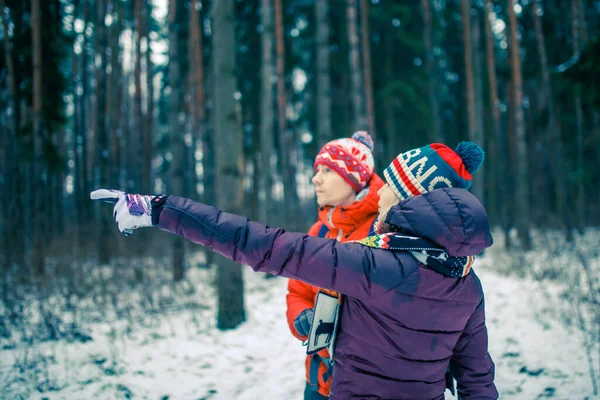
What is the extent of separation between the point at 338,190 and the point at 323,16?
278 inches

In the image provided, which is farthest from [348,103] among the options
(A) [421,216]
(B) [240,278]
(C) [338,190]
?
(A) [421,216]

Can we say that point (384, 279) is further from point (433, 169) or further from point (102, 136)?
point (102, 136)

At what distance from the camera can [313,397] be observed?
203 centimetres

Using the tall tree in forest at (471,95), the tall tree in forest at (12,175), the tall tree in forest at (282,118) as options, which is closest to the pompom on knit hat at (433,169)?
the tall tree in forest at (12,175)

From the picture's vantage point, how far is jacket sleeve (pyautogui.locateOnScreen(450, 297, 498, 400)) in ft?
4.80

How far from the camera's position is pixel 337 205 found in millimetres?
2189

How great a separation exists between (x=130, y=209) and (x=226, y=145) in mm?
4086

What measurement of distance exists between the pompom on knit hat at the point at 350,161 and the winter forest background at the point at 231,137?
256cm

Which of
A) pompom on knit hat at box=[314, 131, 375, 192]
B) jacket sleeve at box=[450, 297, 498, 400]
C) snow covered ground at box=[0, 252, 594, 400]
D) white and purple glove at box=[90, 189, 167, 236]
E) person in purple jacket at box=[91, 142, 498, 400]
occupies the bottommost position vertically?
snow covered ground at box=[0, 252, 594, 400]

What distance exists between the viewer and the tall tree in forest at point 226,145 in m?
5.10

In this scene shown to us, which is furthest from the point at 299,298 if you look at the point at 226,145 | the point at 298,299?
the point at 226,145

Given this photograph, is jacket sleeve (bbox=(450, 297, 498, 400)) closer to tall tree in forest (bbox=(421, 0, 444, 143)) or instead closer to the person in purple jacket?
the person in purple jacket

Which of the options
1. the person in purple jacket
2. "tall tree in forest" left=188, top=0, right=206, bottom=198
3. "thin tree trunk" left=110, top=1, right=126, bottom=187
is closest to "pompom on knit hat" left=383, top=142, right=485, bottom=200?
the person in purple jacket

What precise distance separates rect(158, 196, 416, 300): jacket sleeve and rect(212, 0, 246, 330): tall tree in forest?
3942 millimetres
